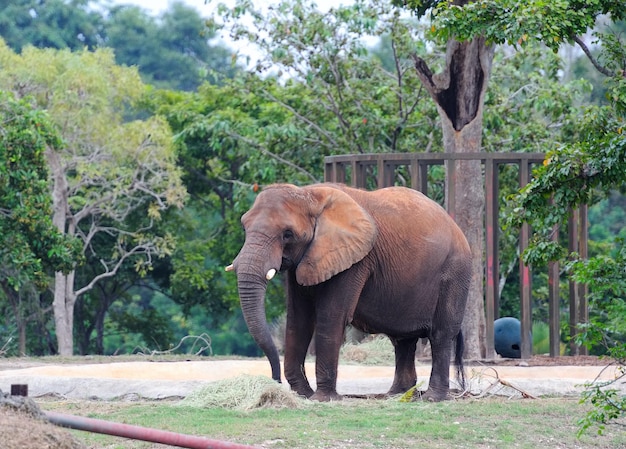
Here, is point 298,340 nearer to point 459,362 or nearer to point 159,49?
point 459,362

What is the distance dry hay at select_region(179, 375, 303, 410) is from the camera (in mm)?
10805

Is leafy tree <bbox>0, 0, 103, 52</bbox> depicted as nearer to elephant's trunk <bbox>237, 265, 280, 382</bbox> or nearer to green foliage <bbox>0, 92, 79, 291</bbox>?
green foliage <bbox>0, 92, 79, 291</bbox>

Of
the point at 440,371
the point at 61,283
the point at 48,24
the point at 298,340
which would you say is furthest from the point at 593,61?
the point at 48,24

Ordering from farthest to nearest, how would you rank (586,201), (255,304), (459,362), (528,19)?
(459,362) → (255,304) → (528,19) → (586,201)

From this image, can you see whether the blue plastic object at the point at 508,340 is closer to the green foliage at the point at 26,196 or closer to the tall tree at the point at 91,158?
the green foliage at the point at 26,196

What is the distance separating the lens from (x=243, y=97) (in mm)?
26562

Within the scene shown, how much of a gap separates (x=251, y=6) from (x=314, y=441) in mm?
15596

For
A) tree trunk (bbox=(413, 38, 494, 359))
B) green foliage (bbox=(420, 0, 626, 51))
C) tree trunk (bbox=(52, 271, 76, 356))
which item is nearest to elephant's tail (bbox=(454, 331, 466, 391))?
green foliage (bbox=(420, 0, 626, 51))

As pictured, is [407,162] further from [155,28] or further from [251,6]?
[155,28]

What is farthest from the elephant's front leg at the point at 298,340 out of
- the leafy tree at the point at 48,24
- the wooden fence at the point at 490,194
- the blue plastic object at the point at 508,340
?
the leafy tree at the point at 48,24

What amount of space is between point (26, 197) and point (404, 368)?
8.74 metres

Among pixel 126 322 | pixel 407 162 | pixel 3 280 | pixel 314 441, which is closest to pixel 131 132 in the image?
pixel 3 280

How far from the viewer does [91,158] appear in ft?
91.0

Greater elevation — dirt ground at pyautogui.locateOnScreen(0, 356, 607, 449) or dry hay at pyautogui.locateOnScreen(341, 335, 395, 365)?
dry hay at pyautogui.locateOnScreen(341, 335, 395, 365)
